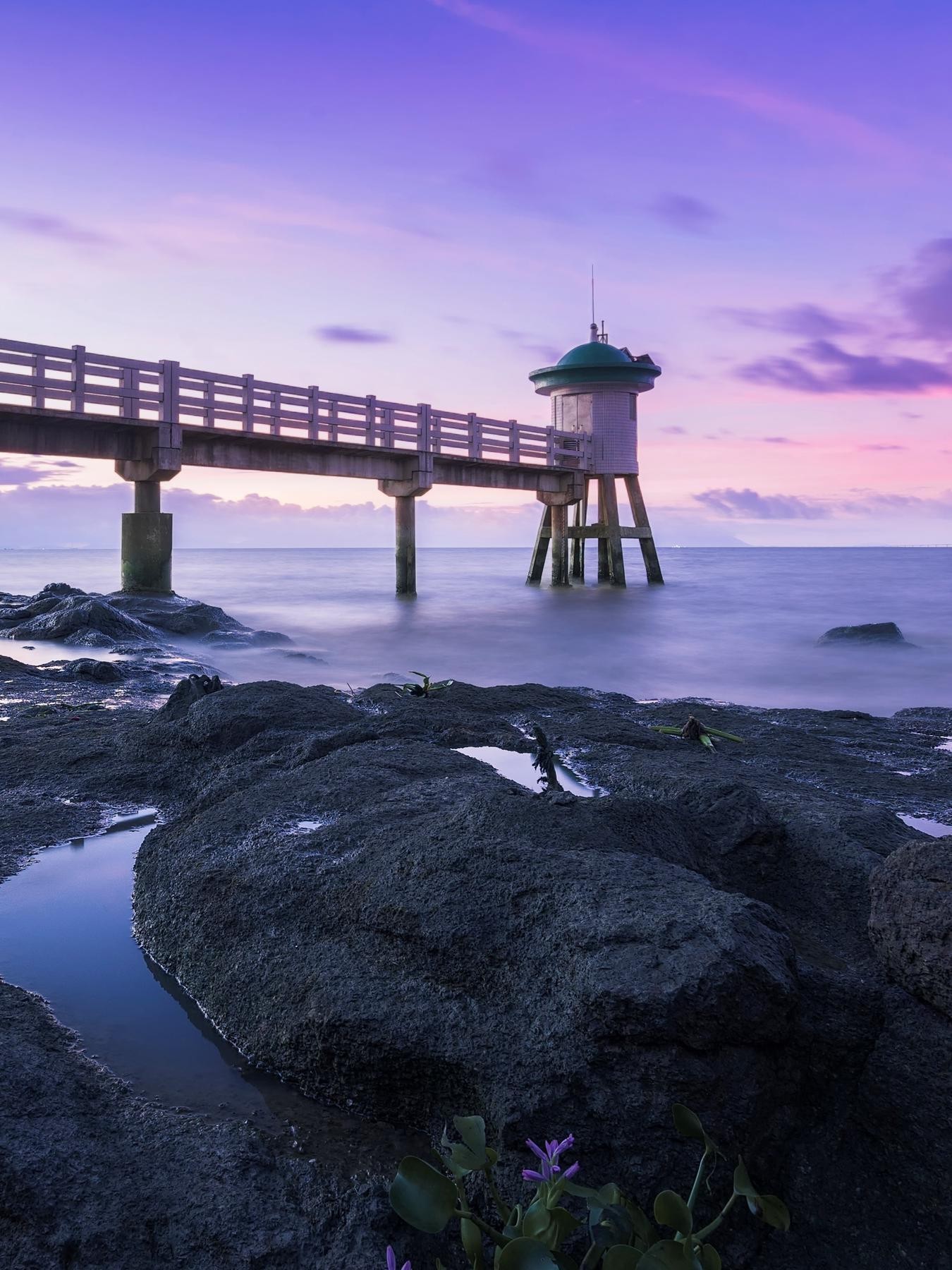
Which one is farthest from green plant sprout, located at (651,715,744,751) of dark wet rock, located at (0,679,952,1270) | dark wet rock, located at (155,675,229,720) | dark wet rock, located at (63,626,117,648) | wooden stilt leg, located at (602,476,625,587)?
wooden stilt leg, located at (602,476,625,587)

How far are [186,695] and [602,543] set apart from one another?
21.9 metres

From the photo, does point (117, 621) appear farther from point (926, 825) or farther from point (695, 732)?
point (926, 825)

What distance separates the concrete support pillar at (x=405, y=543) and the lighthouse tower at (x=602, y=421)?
4.33 metres

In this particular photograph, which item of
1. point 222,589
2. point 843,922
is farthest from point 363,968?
point 222,589

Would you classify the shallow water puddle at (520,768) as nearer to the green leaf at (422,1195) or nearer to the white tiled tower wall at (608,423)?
the green leaf at (422,1195)

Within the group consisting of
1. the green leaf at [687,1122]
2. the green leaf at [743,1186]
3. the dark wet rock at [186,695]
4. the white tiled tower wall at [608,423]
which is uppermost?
the white tiled tower wall at [608,423]

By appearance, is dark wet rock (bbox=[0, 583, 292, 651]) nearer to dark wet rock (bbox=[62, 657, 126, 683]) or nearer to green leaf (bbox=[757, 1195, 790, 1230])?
dark wet rock (bbox=[62, 657, 126, 683])

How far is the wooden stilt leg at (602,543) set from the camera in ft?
78.4

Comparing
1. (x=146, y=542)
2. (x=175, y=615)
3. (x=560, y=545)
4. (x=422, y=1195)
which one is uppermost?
(x=560, y=545)

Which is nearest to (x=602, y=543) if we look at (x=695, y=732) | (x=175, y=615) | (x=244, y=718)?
(x=175, y=615)

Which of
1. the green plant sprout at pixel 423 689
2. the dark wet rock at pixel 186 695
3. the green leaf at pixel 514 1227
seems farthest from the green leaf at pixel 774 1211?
the green plant sprout at pixel 423 689

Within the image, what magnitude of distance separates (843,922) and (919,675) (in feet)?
36.0

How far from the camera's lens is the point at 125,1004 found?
2.42 metres

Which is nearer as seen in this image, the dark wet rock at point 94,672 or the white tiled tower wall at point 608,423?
the dark wet rock at point 94,672
